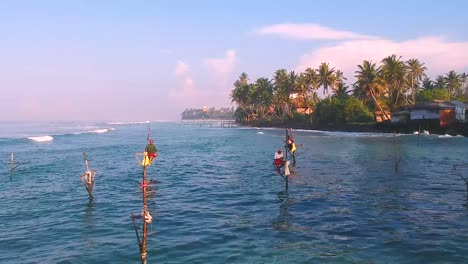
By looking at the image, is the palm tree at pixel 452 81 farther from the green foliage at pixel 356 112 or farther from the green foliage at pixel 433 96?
the green foliage at pixel 356 112

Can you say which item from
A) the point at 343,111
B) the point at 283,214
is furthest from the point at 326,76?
the point at 283,214

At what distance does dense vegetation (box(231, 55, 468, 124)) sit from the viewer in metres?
93.2

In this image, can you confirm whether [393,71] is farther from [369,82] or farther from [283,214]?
[283,214]

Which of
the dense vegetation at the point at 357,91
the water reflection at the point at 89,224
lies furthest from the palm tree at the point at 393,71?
the water reflection at the point at 89,224

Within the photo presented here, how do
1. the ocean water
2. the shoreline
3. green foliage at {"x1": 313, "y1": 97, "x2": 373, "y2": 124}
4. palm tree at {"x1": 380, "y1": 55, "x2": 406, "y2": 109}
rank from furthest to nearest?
green foliage at {"x1": 313, "y1": 97, "x2": 373, "y2": 124}
palm tree at {"x1": 380, "y1": 55, "x2": 406, "y2": 109}
the shoreline
the ocean water

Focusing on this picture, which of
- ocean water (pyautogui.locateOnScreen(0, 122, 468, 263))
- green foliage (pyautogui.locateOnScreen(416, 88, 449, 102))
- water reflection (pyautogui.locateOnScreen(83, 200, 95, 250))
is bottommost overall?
water reflection (pyautogui.locateOnScreen(83, 200, 95, 250))

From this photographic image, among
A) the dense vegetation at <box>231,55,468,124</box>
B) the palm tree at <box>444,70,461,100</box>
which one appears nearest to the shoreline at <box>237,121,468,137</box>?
the dense vegetation at <box>231,55,468,124</box>

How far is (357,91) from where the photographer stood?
98.0 m

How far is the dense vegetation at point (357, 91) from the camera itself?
93.2m

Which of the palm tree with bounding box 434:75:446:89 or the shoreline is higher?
the palm tree with bounding box 434:75:446:89

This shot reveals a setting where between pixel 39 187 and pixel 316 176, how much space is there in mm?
22478

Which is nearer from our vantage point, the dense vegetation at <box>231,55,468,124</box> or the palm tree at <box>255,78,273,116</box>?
the dense vegetation at <box>231,55,468,124</box>

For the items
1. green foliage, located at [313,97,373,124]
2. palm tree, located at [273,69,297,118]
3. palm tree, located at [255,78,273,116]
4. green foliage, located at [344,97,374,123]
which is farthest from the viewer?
palm tree, located at [255,78,273,116]

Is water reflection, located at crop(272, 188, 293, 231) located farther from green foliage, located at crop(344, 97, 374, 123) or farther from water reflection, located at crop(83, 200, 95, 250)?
green foliage, located at crop(344, 97, 374, 123)
